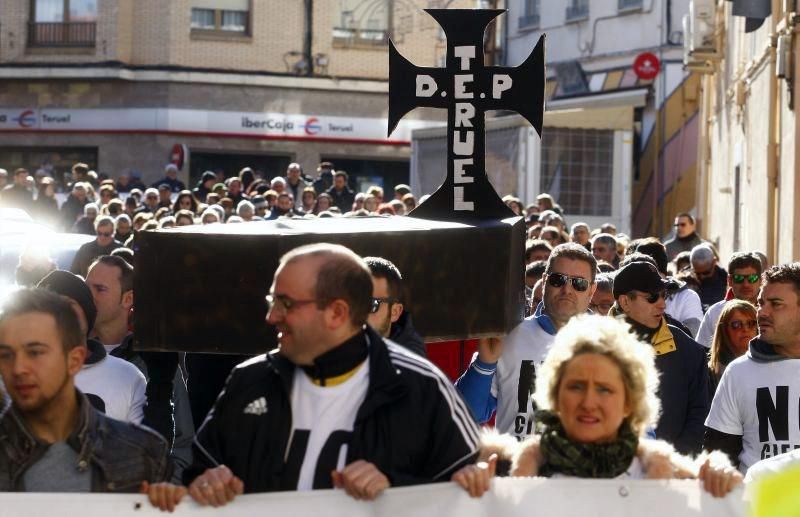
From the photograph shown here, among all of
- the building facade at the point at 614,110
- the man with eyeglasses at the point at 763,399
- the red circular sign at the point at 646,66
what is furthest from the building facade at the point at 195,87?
the man with eyeglasses at the point at 763,399

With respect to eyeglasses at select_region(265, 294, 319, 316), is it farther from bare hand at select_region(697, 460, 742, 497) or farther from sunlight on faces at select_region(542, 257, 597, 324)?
sunlight on faces at select_region(542, 257, 597, 324)

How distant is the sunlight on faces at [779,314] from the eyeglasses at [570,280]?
876 mm

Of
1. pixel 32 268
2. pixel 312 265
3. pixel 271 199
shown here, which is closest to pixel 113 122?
pixel 271 199

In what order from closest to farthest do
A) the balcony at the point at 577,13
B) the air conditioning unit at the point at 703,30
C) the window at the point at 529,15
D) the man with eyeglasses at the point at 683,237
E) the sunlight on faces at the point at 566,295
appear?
1. the sunlight on faces at the point at 566,295
2. the man with eyeglasses at the point at 683,237
3. the air conditioning unit at the point at 703,30
4. the balcony at the point at 577,13
5. the window at the point at 529,15

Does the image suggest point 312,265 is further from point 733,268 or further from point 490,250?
point 733,268

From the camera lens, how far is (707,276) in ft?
44.8

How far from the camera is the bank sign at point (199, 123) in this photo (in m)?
40.0

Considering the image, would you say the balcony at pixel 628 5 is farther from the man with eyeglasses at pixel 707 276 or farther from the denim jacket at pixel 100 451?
the denim jacket at pixel 100 451

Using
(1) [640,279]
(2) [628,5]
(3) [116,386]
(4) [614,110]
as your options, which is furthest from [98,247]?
(2) [628,5]

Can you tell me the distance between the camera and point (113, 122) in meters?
40.2

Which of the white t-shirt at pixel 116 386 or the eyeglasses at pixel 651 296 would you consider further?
the eyeglasses at pixel 651 296

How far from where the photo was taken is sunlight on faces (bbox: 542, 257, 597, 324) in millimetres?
7793

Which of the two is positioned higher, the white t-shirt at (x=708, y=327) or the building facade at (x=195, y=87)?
the building facade at (x=195, y=87)

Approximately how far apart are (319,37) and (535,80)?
33485 mm
